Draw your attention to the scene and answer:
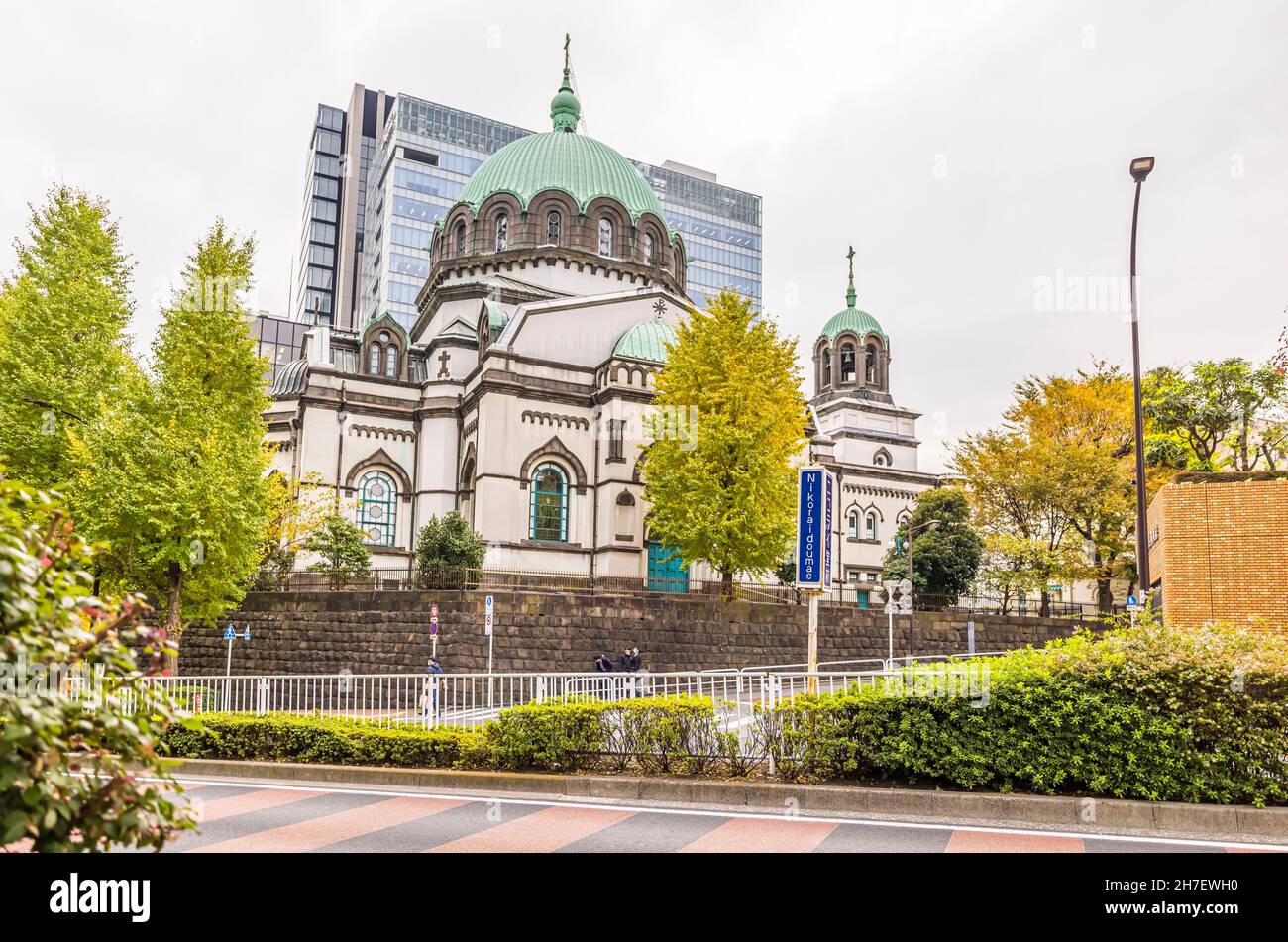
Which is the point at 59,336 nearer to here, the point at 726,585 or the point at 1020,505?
the point at 726,585

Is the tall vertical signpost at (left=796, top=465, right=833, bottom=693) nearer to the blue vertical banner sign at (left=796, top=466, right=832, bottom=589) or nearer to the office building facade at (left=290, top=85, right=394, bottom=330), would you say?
the blue vertical banner sign at (left=796, top=466, right=832, bottom=589)

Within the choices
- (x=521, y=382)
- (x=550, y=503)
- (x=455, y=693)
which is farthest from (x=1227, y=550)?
(x=521, y=382)

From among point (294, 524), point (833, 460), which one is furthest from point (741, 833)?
point (833, 460)

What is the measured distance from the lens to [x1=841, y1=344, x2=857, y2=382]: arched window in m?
54.9

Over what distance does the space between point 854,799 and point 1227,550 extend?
11.8 meters

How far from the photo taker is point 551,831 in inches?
340

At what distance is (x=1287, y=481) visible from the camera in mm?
17219

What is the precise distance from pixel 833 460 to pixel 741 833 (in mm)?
42582

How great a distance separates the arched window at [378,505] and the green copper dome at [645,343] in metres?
10.8

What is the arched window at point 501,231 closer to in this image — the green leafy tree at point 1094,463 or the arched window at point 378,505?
the arched window at point 378,505

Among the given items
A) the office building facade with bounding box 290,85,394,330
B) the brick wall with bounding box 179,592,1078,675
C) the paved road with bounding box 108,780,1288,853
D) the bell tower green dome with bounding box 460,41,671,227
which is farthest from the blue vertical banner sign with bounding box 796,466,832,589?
the office building facade with bounding box 290,85,394,330

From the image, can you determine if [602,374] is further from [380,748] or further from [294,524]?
[380,748]

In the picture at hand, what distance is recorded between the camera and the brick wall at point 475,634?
26.1 metres
